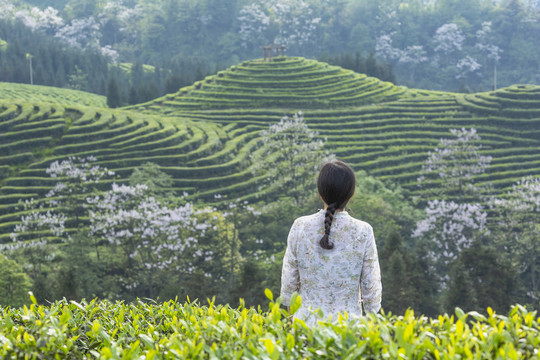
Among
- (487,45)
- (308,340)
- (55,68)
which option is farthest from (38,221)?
(487,45)

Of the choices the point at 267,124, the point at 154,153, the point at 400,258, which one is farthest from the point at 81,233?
the point at 267,124

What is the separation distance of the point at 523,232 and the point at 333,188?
25.7 m

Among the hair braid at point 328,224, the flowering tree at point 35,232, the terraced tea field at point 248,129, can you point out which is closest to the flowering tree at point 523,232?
the terraced tea field at point 248,129

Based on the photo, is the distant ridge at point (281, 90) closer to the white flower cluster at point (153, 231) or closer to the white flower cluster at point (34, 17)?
the white flower cluster at point (153, 231)

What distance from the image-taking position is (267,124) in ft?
132

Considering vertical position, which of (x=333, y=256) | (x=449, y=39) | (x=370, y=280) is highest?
(x=333, y=256)

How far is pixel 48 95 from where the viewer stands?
55.9 m

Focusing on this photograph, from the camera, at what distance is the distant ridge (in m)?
43.9

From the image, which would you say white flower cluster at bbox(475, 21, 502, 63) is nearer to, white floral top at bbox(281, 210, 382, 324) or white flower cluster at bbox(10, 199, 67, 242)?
white flower cluster at bbox(10, 199, 67, 242)

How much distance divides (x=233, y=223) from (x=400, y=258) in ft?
29.8

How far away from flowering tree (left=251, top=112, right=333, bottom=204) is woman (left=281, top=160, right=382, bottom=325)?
89.0 feet

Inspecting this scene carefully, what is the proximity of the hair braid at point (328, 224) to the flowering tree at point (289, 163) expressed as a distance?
27.3 metres

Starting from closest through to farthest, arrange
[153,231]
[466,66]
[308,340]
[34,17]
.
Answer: [308,340] < [153,231] < [466,66] < [34,17]

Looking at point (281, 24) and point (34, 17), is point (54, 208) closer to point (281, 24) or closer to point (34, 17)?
point (281, 24)
